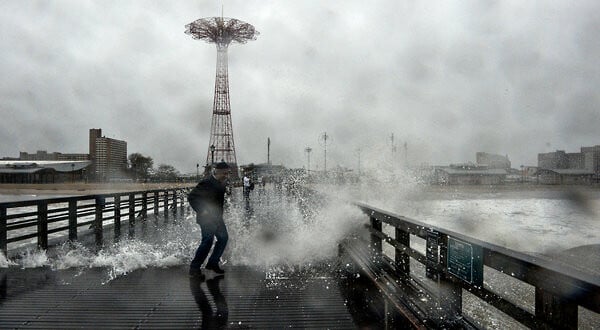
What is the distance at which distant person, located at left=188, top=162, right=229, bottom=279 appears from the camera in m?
6.99

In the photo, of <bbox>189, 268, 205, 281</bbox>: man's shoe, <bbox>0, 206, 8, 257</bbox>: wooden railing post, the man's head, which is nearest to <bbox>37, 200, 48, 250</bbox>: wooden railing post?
<bbox>0, 206, 8, 257</bbox>: wooden railing post

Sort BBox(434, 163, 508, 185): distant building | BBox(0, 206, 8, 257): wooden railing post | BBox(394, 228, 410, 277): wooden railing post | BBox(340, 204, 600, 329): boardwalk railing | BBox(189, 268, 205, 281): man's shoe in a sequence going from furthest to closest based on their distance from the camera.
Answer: BBox(434, 163, 508, 185): distant building
BBox(0, 206, 8, 257): wooden railing post
BBox(189, 268, 205, 281): man's shoe
BBox(394, 228, 410, 277): wooden railing post
BBox(340, 204, 600, 329): boardwalk railing

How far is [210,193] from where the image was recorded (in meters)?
6.99

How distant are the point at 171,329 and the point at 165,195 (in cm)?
1682

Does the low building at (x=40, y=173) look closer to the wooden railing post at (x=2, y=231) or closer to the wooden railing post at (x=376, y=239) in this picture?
the wooden railing post at (x=2, y=231)

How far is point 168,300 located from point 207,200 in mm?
1793

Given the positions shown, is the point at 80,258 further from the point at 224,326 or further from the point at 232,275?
the point at 224,326

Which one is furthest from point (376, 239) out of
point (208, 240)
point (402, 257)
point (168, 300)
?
point (168, 300)

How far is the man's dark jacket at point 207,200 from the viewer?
6977 mm

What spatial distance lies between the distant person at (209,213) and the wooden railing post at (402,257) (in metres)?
2.93

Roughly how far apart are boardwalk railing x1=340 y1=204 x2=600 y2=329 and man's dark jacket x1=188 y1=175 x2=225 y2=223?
2574mm

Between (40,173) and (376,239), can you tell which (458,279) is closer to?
(376,239)

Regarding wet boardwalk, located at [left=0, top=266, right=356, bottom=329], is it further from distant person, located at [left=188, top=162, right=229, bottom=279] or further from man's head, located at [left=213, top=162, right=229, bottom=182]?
man's head, located at [left=213, top=162, right=229, bottom=182]

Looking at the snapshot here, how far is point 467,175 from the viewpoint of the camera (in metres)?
107
